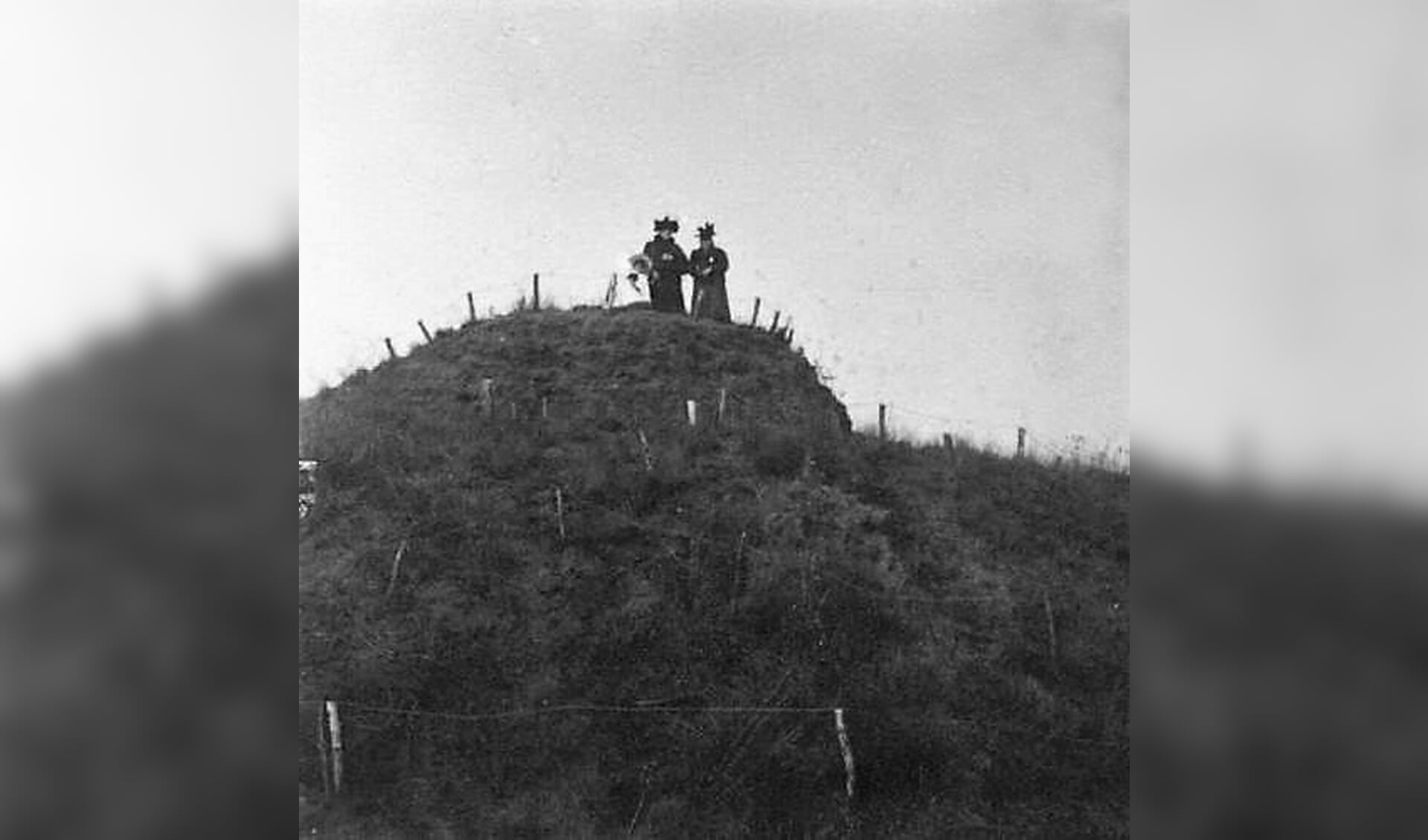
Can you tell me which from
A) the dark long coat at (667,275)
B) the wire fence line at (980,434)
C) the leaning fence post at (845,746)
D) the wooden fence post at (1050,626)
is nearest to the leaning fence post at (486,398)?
the wire fence line at (980,434)

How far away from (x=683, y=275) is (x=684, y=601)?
2.05 metres

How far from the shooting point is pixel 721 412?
8.25 metres

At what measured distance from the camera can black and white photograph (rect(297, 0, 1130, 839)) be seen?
24.7 feet

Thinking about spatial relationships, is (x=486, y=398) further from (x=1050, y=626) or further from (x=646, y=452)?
(x=1050, y=626)

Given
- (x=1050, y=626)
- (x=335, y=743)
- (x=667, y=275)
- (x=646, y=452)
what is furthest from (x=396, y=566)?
(x=1050, y=626)

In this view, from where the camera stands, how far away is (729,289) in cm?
815

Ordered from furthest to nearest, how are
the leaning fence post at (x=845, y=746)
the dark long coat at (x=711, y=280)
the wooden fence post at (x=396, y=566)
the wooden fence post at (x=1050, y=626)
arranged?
the dark long coat at (x=711, y=280) < the wooden fence post at (x=1050, y=626) < the wooden fence post at (x=396, y=566) < the leaning fence post at (x=845, y=746)

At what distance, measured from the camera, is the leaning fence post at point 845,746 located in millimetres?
7496

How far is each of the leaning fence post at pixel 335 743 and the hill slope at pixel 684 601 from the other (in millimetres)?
70

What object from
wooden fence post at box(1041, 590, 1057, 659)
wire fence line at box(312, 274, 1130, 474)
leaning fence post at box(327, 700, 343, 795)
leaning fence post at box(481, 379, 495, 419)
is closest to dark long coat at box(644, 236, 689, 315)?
wire fence line at box(312, 274, 1130, 474)

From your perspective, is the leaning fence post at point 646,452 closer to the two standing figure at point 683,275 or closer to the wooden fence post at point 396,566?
the two standing figure at point 683,275

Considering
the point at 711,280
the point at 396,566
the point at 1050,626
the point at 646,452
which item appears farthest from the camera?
the point at 711,280

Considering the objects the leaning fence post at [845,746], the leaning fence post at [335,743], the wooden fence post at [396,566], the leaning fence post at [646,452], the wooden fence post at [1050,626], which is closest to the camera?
the leaning fence post at [335,743]

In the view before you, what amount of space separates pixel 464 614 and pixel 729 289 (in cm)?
255
